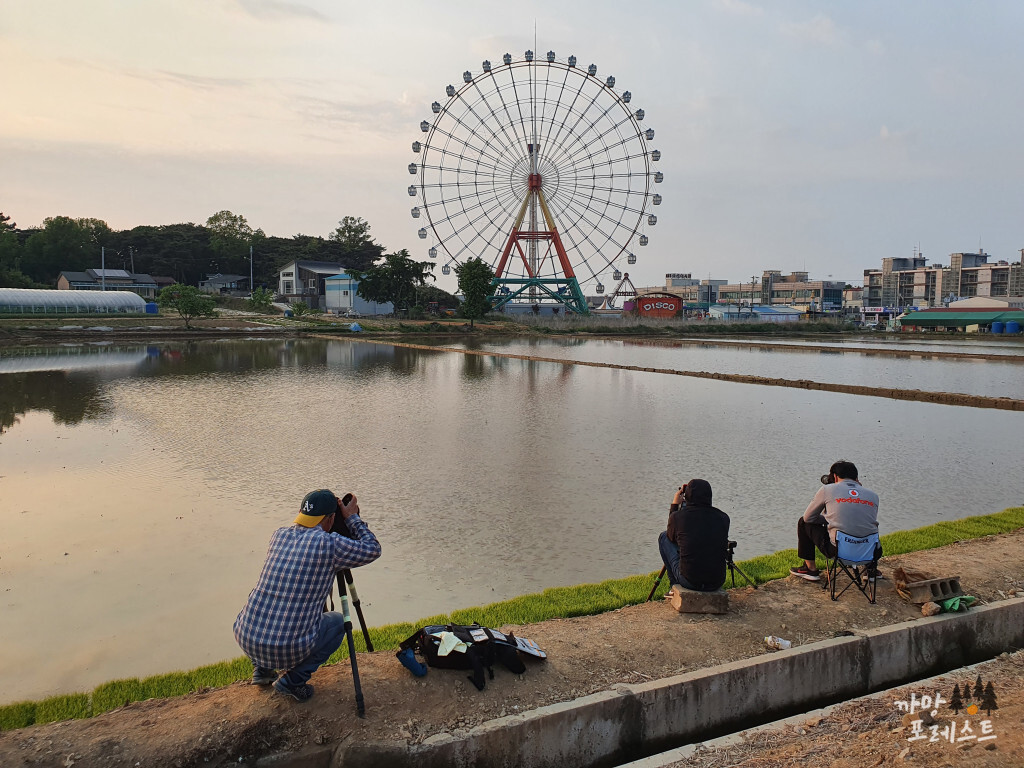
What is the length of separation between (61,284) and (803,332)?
75.2 metres

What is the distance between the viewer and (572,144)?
5753 centimetres

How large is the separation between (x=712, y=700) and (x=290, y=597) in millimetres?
2734

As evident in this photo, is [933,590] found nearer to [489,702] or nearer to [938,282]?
[489,702]

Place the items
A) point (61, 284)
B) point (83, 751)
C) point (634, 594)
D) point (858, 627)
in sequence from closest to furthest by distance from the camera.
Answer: point (83, 751) → point (858, 627) → point (634, 594) → point (61, 284)

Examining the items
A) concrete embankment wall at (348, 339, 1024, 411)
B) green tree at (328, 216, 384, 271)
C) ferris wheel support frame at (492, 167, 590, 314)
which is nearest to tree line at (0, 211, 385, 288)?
green tree at (328, 216, 384, 271)

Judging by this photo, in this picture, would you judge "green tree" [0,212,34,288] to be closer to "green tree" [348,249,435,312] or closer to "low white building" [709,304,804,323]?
"green tree" [348,249,435,312]

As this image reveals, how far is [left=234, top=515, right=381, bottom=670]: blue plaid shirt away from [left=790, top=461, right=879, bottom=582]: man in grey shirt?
3.93 m

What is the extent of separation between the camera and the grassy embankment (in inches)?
183

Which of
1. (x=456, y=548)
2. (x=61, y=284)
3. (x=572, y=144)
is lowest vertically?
(x=456, y=548)

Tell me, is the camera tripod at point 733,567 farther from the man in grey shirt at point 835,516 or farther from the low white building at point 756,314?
the low white building at point 756,314

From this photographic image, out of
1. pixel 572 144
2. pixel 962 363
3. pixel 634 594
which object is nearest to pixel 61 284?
pixel 572 144

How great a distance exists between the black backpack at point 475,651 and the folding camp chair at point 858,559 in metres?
2.74

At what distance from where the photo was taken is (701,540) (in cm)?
562

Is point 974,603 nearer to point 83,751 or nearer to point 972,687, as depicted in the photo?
point 972,687
